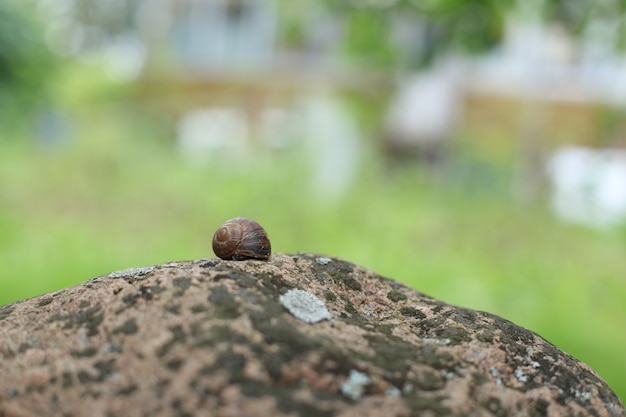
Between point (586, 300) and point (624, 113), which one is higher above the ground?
point (624, 113)

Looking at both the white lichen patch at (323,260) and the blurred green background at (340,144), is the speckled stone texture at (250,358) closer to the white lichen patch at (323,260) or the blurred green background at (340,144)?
the white lichen patch at (323,260)

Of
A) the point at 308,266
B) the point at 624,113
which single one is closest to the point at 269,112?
the point at 624,113

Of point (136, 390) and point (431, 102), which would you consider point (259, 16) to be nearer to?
point (431, 102)

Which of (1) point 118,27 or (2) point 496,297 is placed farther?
(1) point 118,27

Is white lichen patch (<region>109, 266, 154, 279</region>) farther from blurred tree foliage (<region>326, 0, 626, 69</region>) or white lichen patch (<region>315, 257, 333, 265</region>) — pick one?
blurred tree foliage (<region>326, 0, 626, 69</region>)

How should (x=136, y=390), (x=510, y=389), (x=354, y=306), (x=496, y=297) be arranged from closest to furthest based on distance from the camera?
(x=136, y=390) → (x=510, y=389) → (x=354, y=306) → (x=496, y=297)

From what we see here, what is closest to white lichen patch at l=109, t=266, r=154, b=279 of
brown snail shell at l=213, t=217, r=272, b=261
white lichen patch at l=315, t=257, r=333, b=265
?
brown snail shell at l=213, t=217, r=272, b=261

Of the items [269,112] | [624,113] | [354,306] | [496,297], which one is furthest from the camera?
[269,112]
